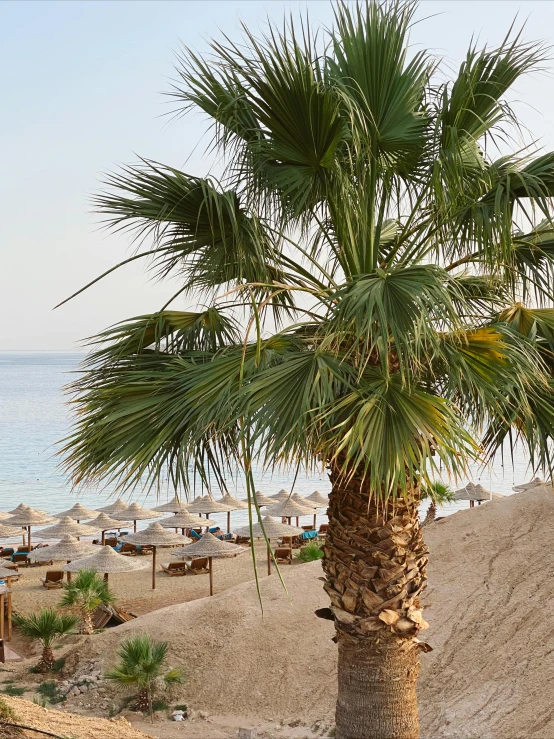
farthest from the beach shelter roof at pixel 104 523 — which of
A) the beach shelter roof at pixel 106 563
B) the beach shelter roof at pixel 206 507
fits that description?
the beach shelter roof at pixel 106 563

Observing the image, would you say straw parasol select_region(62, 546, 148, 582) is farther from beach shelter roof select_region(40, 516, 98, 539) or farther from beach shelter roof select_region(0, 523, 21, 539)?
beach shelter roof select_region(0, 523, 21, 539)

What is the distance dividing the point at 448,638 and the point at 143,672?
447 centimetres

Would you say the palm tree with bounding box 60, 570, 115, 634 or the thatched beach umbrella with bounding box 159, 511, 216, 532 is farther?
the thatched beach umbrella with bounding box 159, 511, 216, 532

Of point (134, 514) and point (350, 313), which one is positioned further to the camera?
point (134, 514)

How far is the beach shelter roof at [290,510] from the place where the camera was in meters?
25.4

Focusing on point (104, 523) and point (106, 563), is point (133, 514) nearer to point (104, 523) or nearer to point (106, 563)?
point (104, 523)

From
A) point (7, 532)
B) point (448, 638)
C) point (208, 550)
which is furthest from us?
point (7, 532)

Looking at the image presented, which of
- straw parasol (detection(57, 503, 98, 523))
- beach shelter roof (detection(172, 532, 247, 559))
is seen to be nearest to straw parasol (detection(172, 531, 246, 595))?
beach shelter roof (detection(172, 532, 247, 559))

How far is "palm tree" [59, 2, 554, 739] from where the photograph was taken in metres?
4.89

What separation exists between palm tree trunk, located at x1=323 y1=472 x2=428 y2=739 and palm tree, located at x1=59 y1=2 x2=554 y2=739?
2 centimetres

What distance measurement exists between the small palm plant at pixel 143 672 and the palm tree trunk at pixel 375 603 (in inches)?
230

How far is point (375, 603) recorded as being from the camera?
5641 millimetres

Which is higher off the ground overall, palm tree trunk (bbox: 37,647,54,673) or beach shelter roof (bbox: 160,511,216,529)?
beach shelter roof (bbox: 160,511,216,529)

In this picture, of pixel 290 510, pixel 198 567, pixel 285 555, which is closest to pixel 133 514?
pixel 198 567
